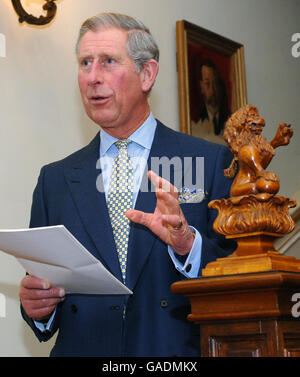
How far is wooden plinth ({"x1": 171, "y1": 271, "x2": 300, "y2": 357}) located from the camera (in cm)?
160

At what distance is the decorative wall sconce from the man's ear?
908 millimetres

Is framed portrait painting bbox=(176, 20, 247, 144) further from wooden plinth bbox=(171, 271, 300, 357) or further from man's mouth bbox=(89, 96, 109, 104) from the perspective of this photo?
wooden plinth bbox=(171, 271, 300, 357)

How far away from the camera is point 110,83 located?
296cm

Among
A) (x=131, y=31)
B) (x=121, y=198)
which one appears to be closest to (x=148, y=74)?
(x=131, y=31)

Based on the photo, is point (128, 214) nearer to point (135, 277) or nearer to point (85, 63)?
point (135, 277)

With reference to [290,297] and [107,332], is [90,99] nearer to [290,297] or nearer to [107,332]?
[107,332]

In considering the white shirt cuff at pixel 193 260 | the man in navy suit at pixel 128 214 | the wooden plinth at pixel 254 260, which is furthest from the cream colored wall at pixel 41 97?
the wooden plinth at pixel 254 260

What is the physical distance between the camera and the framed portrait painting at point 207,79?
189 inches

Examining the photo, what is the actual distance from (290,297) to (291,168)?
4486mm

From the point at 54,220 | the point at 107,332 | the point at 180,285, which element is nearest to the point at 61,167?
the point at 54,220

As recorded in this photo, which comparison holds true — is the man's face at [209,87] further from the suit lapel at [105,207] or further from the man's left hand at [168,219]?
the man's left hand at [168,219]

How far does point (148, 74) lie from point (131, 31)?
0.22 meters

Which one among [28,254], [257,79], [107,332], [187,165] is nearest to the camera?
[28,254]

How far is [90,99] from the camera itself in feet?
9.61
